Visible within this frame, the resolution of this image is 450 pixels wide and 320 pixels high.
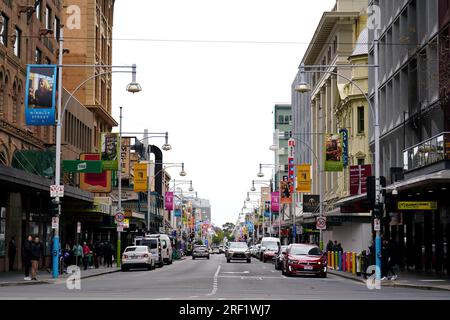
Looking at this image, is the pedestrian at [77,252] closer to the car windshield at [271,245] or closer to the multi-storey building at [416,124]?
the multi-storey building at [416,124]

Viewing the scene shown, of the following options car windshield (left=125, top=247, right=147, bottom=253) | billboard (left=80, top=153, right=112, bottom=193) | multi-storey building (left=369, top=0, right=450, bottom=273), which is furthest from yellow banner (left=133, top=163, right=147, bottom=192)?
multi-storey building (left=369, top=0, right=450, bottom=273)

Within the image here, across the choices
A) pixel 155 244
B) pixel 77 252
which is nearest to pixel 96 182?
pixel 155 244

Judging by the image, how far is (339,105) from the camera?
218 ft

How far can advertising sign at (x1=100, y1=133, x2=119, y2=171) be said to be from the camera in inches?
1816

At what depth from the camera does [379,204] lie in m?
32.5

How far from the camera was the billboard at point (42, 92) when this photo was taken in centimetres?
2989

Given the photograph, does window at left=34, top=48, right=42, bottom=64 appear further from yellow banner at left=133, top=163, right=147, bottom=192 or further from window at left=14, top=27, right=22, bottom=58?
yellow banner at left=133, top=163, right=147, bottom=192

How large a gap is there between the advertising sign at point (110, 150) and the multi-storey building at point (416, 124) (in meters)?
16.7

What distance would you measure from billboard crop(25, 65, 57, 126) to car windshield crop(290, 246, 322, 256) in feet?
51.1

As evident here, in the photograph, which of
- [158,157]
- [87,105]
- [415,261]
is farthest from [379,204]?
[158,157]

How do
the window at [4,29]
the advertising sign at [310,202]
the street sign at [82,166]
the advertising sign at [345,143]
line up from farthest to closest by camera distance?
1. the advertising sign at [310,202]
2. the advertising sign at [345,143]
3. the street sign at [82,166]
4. the window at [4,29]

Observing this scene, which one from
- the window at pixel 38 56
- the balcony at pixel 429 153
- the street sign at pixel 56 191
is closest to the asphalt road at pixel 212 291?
the street sign at pixel 56 191
